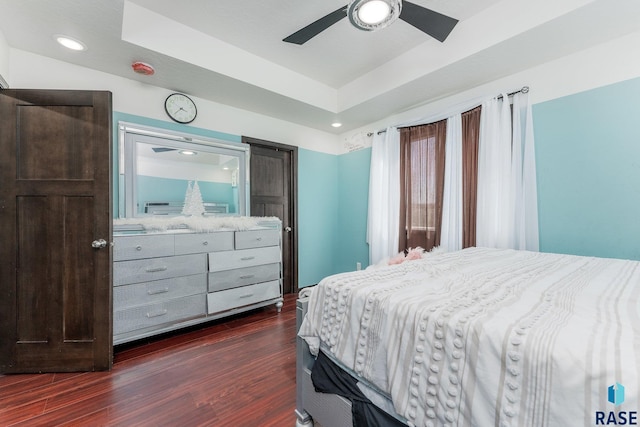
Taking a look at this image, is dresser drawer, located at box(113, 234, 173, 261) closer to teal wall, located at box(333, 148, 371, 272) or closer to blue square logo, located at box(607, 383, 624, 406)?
teal wall, located at box(333, 148, 371, 272)

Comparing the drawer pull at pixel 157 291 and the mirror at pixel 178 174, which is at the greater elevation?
the mirror at pixel 178 174

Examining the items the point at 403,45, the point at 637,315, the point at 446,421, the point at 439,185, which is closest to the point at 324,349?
the point at 446,421

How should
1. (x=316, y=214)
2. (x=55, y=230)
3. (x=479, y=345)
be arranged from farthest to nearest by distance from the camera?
(x=316, y=214) → (x=55, y=230) → (x=479, y=345)

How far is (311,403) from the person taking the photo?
124cm

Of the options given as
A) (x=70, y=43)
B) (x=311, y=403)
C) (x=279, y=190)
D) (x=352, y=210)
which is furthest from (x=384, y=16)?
(x=352, y=210)

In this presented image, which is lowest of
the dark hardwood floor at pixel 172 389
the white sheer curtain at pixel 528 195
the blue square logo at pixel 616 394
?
the dark hardwood floor at pixel 172 389

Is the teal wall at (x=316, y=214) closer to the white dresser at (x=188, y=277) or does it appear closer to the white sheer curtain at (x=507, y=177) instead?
the white dresser at (x=188, y=277)

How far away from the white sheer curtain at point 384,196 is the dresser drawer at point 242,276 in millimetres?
1316

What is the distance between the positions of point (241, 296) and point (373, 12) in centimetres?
259

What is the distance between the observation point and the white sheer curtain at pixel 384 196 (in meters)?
3.34

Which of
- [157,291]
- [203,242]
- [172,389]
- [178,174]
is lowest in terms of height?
[172,389]

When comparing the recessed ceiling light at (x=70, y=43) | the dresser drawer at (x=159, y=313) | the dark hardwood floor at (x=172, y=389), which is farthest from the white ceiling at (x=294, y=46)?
the dark hardwood floor at (x=172, y=389)

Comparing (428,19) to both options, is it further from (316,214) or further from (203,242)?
(316,214)

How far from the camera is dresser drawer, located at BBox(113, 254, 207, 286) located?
2.12 m
